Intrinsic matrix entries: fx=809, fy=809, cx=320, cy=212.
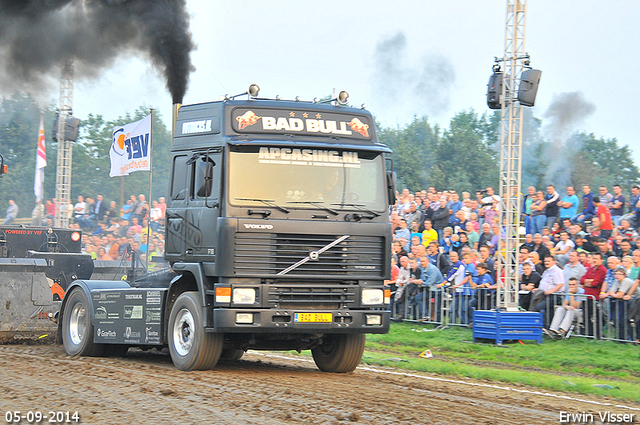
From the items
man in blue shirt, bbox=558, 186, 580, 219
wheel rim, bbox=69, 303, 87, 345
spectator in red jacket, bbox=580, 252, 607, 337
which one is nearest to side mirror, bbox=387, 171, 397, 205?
wheel rim, bbox=69, 303, 87, 345

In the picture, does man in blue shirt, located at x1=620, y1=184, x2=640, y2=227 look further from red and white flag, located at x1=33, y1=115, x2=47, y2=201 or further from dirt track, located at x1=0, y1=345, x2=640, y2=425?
red and white flag, located at x1=33, y1=115, x2=47, y2=201

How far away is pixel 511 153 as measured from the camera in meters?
16.6

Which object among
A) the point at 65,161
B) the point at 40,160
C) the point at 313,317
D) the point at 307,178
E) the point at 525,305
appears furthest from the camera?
the point at 40,160

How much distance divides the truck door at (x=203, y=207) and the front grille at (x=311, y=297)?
94 centimetres

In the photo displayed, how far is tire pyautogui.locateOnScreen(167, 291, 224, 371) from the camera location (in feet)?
34.1

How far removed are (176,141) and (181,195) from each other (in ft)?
2.88

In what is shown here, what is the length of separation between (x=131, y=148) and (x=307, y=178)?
9.99 meters

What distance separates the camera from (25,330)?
1395 centimetres

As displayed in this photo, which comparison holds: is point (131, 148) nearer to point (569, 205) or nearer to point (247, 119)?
point (247, 119)

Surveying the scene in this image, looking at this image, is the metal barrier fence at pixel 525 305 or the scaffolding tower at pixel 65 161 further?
the scaffolding tower at pixel 65 161

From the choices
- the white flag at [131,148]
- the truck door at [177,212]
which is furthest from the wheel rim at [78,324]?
the white flag at [131,148]

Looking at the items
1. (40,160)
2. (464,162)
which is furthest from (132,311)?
(464,162)

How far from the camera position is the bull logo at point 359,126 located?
36.3 ft

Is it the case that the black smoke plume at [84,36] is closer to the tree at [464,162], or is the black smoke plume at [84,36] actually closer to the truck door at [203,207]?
the truck door at [203,207]
